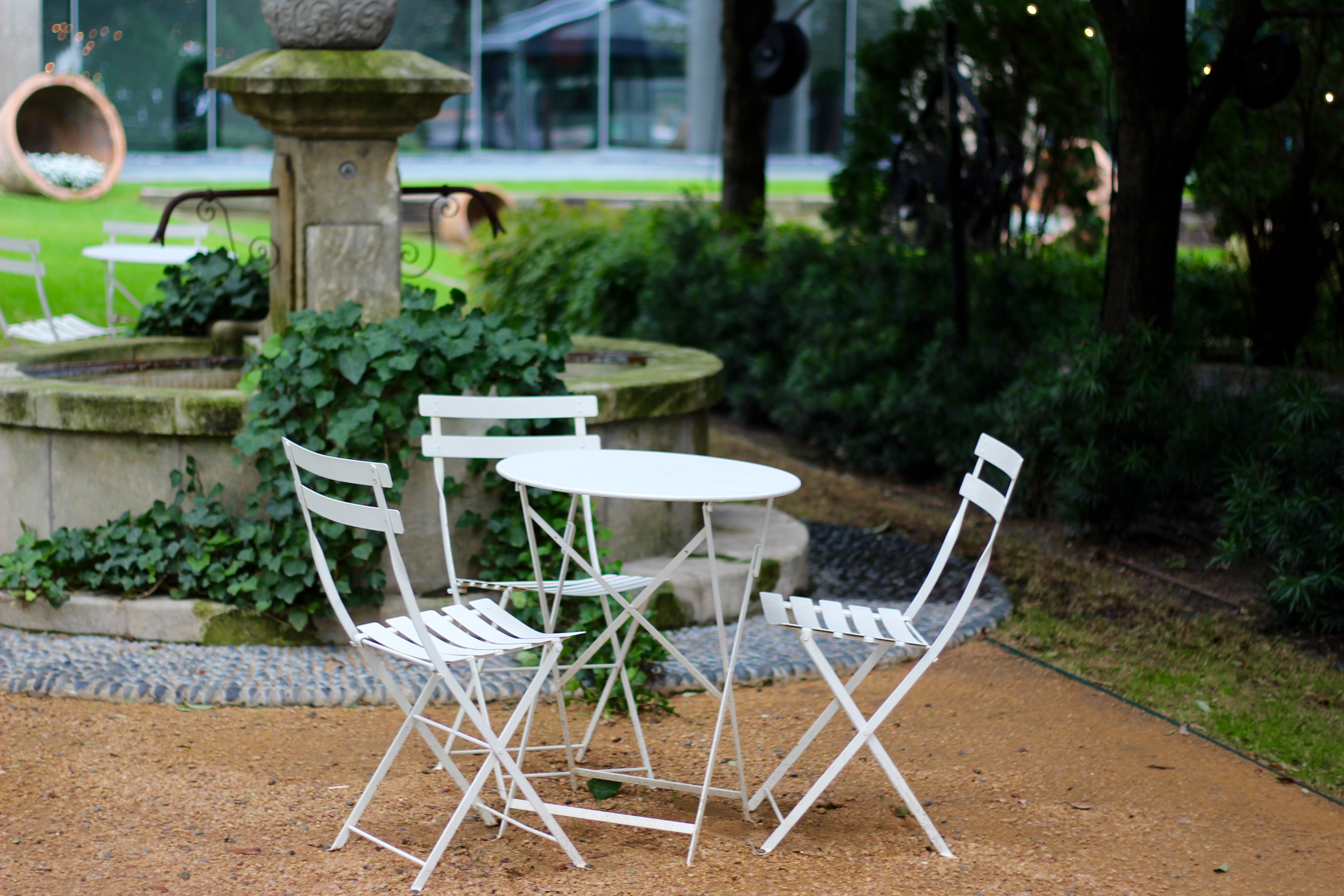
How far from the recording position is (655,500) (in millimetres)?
3736

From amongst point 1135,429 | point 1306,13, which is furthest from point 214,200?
point 1306,13

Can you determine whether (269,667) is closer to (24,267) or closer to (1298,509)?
(1298,509)

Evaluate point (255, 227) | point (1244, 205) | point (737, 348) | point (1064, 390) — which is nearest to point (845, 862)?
point (1064, 390)

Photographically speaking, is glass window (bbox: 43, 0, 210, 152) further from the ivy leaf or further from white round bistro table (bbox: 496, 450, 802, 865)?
white round bistro table (bbox: 496, 450, 802, 865)

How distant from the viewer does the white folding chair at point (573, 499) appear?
3.80 meters

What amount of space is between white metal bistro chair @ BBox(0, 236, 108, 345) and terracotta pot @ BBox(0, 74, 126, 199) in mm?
6260

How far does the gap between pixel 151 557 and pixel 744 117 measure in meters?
7.40

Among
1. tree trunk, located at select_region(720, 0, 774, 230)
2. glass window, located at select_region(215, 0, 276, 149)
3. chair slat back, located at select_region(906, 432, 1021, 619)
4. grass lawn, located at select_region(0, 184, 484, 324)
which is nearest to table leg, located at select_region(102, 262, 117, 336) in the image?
grass lawn, located at select_region(0, 184, 484, 324)

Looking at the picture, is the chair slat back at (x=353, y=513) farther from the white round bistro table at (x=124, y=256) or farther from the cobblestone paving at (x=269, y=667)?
the white round bistro table at (x=124, y=256)

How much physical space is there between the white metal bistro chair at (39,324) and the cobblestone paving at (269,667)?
11.0ft

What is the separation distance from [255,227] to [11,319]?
501 centimetres

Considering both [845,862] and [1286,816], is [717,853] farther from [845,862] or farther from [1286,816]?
[1286,816]

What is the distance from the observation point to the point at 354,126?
18.1ft

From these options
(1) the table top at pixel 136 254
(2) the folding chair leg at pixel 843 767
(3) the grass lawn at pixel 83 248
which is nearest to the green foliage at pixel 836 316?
(3) the grass lawn at pixel 83 248
